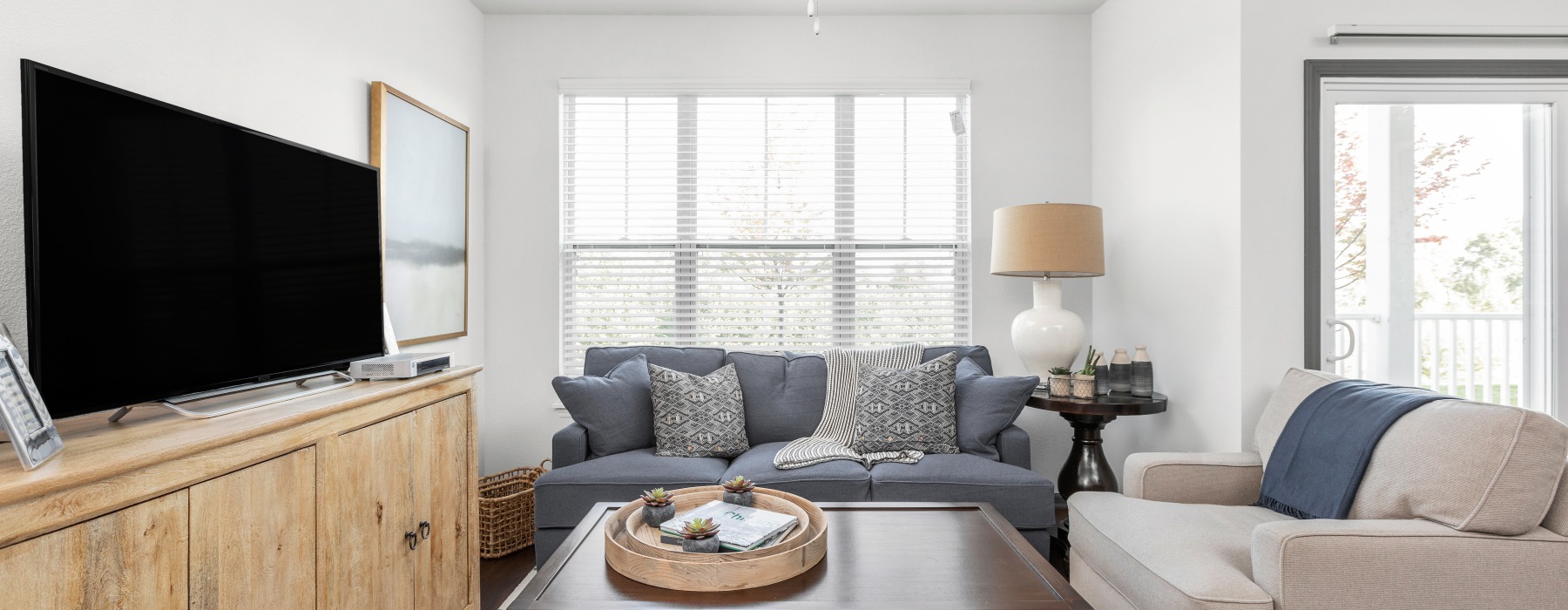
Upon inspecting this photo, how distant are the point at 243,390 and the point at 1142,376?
312cm

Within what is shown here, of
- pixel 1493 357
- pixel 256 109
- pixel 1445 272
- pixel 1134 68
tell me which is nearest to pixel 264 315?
pixel 256 109

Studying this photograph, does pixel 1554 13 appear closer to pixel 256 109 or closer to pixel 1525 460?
pixel 1525 460

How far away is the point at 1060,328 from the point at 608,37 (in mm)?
2671

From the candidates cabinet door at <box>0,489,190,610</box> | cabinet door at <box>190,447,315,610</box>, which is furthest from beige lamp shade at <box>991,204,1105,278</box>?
cabinet door at <box>0,489,190,610</box>

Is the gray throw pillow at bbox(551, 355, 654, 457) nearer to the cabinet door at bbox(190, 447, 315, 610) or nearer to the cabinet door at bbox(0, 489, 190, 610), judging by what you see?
the cabinet door at bbox(190, 447, 315, 610)

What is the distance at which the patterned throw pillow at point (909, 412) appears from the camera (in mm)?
2965

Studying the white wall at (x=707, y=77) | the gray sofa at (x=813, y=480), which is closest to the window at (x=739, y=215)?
the white wall at (x=707, y=77)

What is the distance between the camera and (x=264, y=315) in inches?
68.9

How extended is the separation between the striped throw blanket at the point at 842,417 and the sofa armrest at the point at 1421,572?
4.62 ft

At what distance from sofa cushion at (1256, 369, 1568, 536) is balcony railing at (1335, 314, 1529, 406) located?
101 cm

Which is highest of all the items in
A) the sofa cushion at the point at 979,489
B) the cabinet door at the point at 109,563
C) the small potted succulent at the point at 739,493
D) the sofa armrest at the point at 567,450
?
the cabinet door at the point at 109,563

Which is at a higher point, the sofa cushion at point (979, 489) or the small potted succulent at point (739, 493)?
the small potted succulent at point (739, 493)

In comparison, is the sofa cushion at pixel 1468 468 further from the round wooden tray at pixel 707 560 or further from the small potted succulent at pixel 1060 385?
the round wooden tray at pixel 707 560

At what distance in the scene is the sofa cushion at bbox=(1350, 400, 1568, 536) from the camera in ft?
5.24
